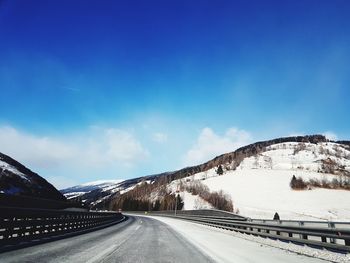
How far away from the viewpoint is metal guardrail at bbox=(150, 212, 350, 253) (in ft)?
31.7

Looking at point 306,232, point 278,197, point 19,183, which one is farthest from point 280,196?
point 306,232

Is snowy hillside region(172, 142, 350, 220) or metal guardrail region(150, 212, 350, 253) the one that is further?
snowy hillside region(172, 142, 350, 220)

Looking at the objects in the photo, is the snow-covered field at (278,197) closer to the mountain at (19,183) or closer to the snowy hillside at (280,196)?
the snowy hillside at (280,196)

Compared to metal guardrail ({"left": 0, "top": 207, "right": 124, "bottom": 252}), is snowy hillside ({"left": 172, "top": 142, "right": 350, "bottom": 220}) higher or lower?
higher

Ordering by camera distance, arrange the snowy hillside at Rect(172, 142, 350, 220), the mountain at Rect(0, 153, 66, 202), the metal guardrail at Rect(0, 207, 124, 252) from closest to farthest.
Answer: the metal guardrail at Rect(0, 207, 124, 252) → the mountain at Rect(0, 153, 66, 202) → the snowy hillside at Rect(172, 142, 350, 220)

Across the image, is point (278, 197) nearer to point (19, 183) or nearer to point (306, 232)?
point (19, 183)

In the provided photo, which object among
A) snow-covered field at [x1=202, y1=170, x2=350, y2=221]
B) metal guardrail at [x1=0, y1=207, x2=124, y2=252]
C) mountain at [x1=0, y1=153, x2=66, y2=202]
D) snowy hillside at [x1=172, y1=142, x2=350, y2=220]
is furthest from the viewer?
snowy hillside at [x1=172, y1=142, x2=350, y2=220]

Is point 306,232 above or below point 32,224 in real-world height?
below

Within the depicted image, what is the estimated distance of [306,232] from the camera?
1193 cm

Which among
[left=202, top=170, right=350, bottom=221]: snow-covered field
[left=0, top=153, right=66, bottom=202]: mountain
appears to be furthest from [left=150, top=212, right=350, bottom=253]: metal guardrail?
[left=0, top=153, right=66, bottom=202]: mountain

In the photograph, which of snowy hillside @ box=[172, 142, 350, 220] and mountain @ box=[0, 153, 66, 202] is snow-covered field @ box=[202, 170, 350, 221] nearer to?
snowy hillside @ box=[172, 142, 350, 220]

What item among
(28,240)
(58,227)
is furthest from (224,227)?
(28,240)

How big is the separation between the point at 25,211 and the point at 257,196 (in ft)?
376

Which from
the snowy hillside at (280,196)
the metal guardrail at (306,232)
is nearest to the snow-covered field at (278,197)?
the snowy hillside at (280,196)
